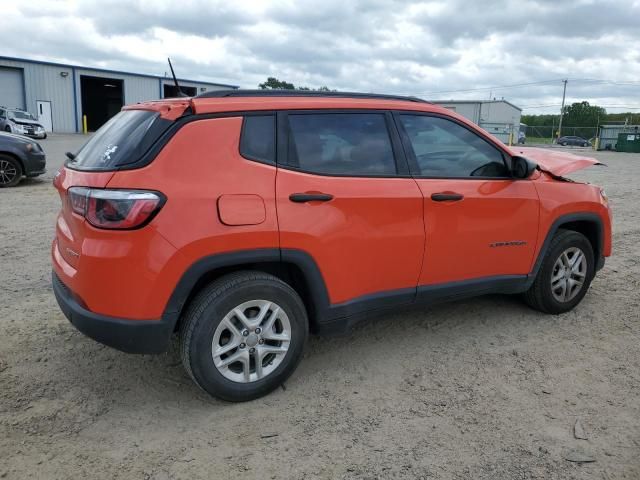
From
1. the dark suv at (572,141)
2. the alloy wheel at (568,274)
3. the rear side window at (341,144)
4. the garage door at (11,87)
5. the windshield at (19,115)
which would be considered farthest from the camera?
the dark suv at (572,141)

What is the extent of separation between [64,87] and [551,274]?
4311 cm

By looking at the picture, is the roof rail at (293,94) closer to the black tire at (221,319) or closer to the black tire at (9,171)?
the black tire at (221,319)

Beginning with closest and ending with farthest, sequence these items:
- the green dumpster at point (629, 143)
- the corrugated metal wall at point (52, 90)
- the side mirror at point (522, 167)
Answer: the side mirror at point (522, 167) → the green dumpster at point (629, 143) → the corrugated metal wall at point (52, 90)

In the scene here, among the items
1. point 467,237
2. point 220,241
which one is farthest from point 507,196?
point 220,241

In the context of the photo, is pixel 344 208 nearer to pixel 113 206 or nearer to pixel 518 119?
pixel 113 206

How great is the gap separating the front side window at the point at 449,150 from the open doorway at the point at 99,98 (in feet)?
147

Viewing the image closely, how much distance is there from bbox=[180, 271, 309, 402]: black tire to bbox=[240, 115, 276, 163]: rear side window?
2.19ft

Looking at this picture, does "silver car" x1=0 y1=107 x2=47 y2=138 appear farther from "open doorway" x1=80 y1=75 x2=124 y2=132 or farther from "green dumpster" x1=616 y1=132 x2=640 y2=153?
"green dumpster" x1=616 y1=132 x2=640 y2=153

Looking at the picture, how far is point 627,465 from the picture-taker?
255 centimetres

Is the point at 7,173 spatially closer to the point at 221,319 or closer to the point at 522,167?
the point at 221,319

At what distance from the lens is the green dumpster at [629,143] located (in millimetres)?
36938

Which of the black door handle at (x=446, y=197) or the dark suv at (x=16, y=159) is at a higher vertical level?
Answer: the black door handle at (x=446, y=197)

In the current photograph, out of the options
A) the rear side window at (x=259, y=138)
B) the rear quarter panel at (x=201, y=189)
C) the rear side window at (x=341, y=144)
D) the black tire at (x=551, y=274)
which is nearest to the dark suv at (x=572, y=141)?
the black tire at (x=551, y=274)

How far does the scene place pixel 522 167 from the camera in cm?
378
